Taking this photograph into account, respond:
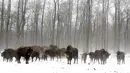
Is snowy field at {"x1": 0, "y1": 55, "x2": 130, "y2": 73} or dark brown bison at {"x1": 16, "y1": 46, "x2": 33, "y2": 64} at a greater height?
dark brown bison at {"x1": 16, "y1": 46, "x2": 33, "y2": 64}

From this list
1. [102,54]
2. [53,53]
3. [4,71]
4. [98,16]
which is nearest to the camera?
[4,71]

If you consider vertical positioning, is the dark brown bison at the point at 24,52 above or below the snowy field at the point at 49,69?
above

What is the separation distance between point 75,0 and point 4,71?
38276 mm

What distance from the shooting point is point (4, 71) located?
13922 millimetres

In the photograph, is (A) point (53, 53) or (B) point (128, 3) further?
(B) point (128, 3)

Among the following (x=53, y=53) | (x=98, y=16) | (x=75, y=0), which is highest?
(x=75, y=0)

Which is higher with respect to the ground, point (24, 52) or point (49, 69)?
point (24, 52)

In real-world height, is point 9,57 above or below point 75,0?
below

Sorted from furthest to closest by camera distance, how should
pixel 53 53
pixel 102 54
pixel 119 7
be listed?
1. pixel 119 7
2. pixel 53 53
3. pixel 102 54

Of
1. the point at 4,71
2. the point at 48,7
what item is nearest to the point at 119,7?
the point at 48,7

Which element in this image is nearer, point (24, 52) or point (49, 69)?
point (49, 69)

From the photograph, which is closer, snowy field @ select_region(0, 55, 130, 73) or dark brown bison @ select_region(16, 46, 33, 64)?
snowy field @ select_region(0, 55, 130, 73)

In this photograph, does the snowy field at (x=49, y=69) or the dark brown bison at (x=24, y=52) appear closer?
the snowy field at (x=49, y=69)

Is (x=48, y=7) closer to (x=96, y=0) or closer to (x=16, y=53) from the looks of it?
(x=96, y=0)
